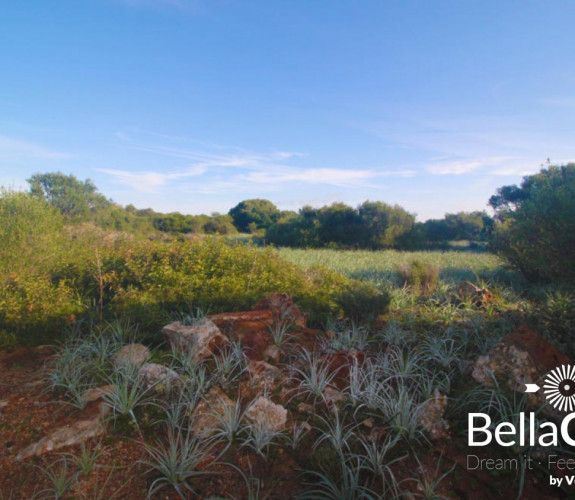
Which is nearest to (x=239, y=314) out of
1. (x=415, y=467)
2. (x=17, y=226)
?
(x=415, y=467)

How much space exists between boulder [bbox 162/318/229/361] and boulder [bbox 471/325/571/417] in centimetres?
231

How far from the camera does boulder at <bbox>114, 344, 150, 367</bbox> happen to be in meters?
3.33

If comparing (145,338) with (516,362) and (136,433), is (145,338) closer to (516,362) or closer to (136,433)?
(136,433)

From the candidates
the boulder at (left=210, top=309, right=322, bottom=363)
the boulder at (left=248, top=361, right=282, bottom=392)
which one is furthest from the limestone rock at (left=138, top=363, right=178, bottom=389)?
the boulder at (left=210, top=309, right=322, bottom=363)

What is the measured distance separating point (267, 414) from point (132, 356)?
1567 mm

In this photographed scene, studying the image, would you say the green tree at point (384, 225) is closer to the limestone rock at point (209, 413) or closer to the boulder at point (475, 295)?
the boulder at point (475, 295)

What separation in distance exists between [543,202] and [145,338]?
350 inches

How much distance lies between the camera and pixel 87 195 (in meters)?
29.4

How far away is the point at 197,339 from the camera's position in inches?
140

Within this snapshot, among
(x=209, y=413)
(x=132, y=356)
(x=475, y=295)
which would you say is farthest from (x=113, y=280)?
(x=475, y=295)

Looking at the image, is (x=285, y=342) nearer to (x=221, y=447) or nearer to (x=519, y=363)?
(x=221, y=447)

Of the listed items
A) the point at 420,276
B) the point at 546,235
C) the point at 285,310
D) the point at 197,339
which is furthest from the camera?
the point at 420,276

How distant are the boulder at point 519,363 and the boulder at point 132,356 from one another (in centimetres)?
289

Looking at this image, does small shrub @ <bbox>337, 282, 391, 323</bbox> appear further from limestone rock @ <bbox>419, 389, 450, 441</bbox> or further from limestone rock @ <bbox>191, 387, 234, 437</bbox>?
limestone rock @ <bbox>191, 387, 234, 437</bbox>
